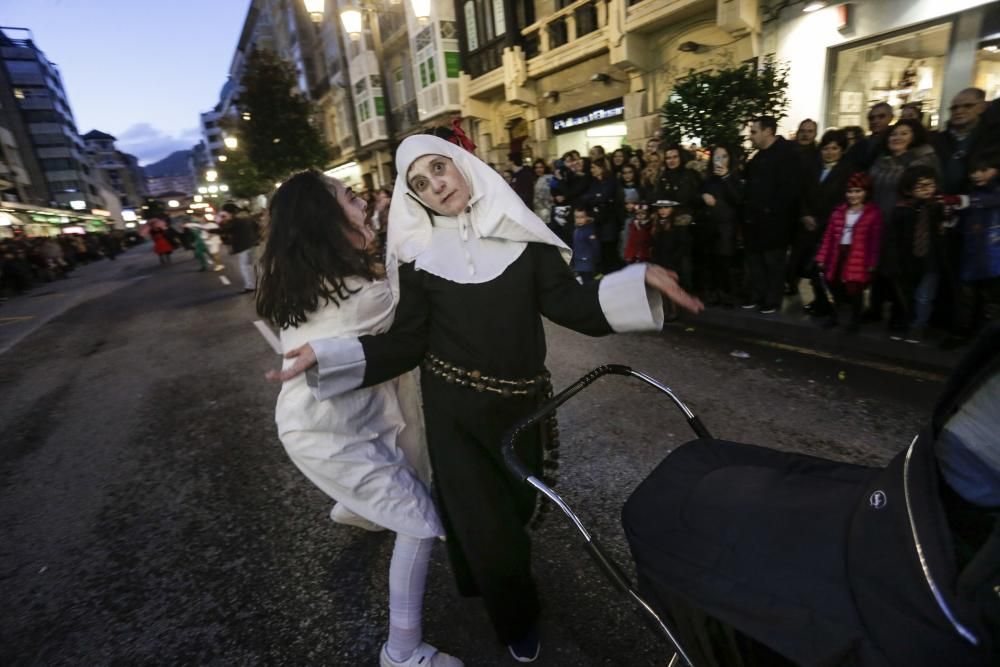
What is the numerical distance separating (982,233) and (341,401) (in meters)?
5.05

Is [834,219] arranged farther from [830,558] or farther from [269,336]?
[269,336]

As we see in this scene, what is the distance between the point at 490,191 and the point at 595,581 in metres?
1.80

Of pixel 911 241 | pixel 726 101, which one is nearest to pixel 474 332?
pixel 911 241

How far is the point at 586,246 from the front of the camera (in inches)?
311

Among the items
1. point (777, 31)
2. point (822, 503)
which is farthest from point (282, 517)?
point (777, 31)

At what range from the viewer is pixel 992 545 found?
84 centimetres

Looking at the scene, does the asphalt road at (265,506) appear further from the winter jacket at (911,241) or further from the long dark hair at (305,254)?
the long dark hair at (305,254)

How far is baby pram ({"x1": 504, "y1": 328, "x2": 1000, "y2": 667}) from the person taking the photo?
86cm

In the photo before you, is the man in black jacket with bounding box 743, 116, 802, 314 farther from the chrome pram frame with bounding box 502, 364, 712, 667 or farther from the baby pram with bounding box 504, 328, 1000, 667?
the baby pram with bounding box 504, 328, 1000, 667

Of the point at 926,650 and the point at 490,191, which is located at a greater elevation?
the point at 490,191

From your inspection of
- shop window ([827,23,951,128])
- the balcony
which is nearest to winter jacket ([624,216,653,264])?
shop window ([827,23,951,128])

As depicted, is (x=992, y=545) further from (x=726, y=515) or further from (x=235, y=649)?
(x=235, y=649)

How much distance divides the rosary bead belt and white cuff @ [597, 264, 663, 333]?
A: 398mm

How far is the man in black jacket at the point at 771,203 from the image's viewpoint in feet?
18.3
